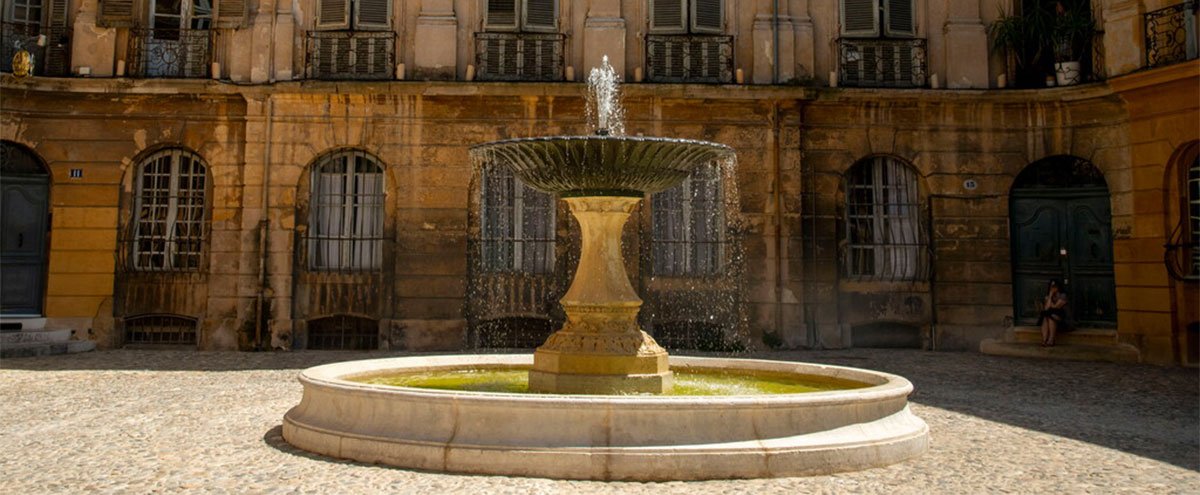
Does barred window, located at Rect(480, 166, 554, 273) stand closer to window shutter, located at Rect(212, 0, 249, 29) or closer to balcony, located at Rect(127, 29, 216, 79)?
window shutter, located at Rect(212, 0, 249, 29)

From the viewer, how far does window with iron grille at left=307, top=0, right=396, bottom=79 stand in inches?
594

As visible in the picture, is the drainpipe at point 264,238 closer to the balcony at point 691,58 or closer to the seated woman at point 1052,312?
the balcony at point 691,58

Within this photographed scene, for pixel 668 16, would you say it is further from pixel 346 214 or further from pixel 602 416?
pixel 602 416

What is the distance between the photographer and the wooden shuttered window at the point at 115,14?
1506cm

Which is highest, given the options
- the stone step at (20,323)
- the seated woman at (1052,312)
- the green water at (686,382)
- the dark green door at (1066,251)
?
the dark green door at (1066,251)

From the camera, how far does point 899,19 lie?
15617 millimetres

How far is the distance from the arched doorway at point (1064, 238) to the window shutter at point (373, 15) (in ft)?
37.3

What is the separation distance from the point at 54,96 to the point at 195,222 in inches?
124

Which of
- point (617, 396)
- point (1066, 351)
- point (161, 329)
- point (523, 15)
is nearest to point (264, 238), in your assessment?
point (161, 329)

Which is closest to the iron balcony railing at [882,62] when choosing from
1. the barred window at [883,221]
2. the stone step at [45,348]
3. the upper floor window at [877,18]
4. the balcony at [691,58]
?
the upper floor window at [877,18]

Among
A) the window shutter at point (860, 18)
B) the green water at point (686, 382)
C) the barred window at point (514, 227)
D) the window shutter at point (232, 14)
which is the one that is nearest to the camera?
the green water at point (686, 382)

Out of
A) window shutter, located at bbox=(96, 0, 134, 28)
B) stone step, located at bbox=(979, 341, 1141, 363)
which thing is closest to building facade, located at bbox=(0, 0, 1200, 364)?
window shutter, located at bbox=(96, 0, 134, 28)

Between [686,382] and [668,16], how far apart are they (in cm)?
910

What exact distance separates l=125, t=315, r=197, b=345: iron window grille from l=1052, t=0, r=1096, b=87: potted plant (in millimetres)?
15406
